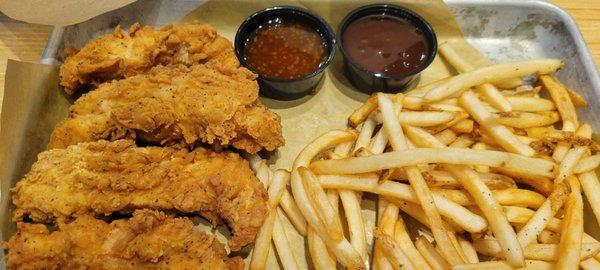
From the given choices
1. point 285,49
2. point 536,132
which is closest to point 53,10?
point 285,49

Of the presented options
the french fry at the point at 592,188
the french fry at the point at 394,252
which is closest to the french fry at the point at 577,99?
the french fry at the point at 592,188

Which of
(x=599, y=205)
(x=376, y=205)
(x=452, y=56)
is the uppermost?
(x=452, y=56)

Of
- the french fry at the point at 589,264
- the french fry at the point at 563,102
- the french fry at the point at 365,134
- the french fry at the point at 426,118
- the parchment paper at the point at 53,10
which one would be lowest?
the french fry at the point at 589,264

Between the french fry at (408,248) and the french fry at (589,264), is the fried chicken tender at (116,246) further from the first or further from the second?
the french fry at (589,264)

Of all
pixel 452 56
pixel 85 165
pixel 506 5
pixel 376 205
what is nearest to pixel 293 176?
→ pixel 376 205

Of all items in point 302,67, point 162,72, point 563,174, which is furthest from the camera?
point 302,67

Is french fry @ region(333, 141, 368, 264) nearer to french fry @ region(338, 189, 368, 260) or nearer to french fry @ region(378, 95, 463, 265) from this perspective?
french fry @ region(338, 189, 368, 260)

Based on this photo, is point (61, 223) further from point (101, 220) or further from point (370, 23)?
point (370, 23)
